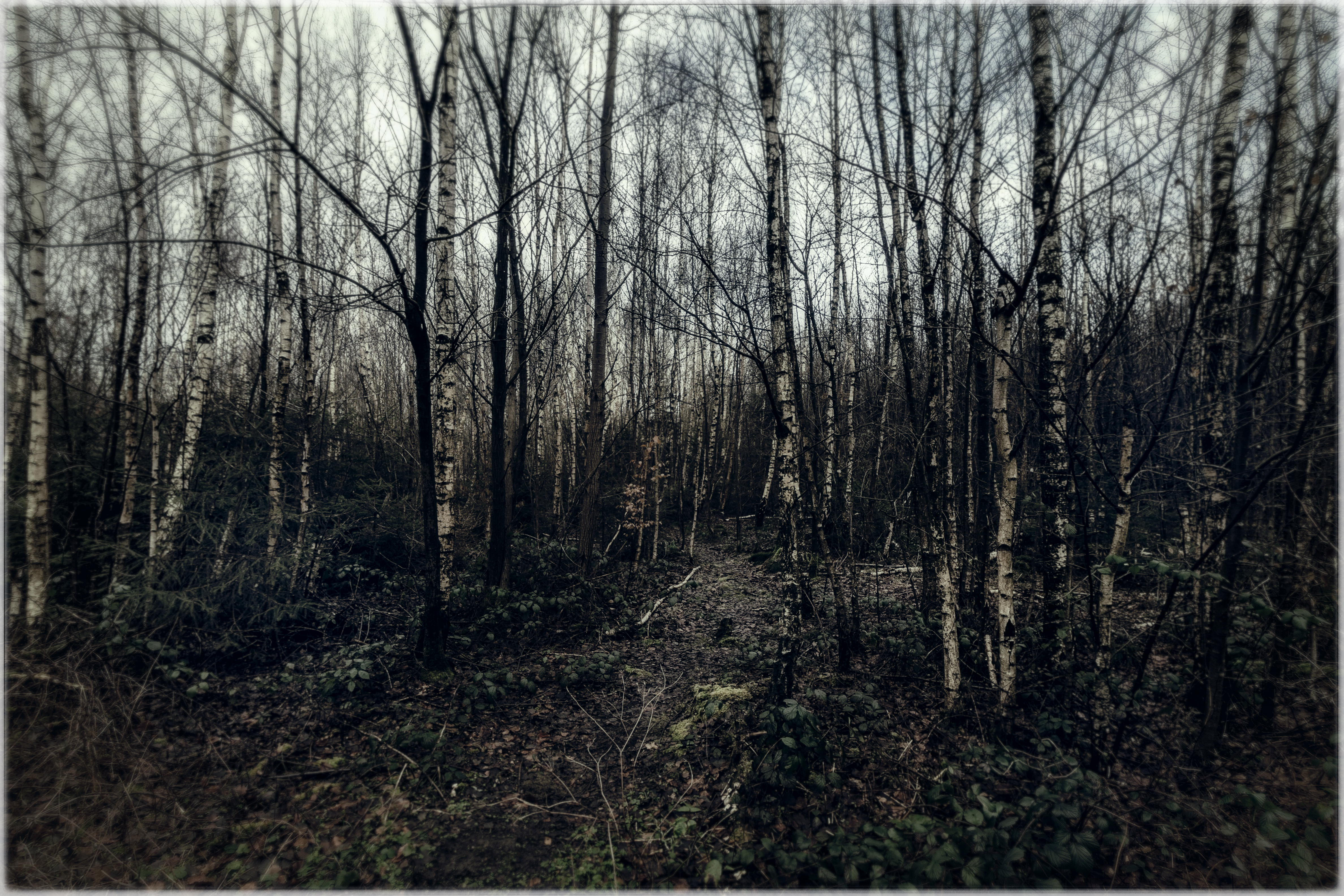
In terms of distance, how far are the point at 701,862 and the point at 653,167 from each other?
1127 centimetres

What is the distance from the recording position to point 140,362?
5277mm

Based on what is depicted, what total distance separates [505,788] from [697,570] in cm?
487

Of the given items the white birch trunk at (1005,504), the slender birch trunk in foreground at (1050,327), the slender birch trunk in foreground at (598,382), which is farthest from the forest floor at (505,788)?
the slender birch trunk in foreground at (598,382)

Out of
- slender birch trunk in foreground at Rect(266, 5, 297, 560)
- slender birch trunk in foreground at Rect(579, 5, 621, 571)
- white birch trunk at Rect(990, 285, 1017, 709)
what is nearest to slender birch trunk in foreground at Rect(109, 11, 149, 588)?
slender birch trunk in foreground at Rect(266, 5, 297, 560)

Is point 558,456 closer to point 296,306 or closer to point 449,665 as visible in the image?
point 296,306

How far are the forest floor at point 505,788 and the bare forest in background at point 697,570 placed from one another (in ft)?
0.10

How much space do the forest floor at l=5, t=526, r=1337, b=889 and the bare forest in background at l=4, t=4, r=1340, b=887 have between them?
0.10 ft

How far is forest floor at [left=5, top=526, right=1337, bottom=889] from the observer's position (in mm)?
2562

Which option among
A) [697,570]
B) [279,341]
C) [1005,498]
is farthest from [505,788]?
[279,341]

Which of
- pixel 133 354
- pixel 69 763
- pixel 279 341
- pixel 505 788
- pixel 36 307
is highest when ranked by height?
pixel 279 341

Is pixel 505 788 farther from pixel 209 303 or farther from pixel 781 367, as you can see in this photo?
pixel 209 303

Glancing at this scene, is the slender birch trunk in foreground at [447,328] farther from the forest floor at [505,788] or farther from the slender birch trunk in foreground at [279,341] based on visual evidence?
the slender birch trunk in foreground at [279,341]

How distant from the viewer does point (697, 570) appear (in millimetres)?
8219

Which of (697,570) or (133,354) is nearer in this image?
(133,354)
